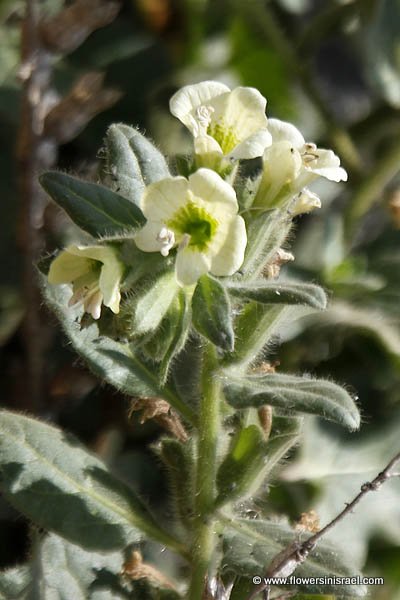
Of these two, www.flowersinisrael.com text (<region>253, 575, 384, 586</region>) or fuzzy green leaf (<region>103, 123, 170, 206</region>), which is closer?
www.flowersinisrael.com text (<region>253, 575, 384, 586</region>)

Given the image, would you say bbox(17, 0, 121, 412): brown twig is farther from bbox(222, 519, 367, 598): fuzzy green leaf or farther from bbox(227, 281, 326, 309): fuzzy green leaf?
bbox(227, 281, 326, 309): fuzzy green leaf

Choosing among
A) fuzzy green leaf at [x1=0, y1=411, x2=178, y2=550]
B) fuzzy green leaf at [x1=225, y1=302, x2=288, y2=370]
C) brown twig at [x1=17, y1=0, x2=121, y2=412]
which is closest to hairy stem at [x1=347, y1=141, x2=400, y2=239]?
brown twig at [x1=17, y1=0, x2=121, y2=412]

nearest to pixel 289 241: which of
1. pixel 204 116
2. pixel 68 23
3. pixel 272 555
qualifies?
pixel 68 23

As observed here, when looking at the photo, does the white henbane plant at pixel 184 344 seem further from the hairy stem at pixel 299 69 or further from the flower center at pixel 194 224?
the hairy stem at pixel 299 69

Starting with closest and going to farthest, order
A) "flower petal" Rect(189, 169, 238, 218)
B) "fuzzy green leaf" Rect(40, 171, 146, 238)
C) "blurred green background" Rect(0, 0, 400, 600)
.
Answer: "flower petal" Rect(189, 169, 238, 218) < "fuzzy green leaf" Rect(40, 171, 146, 238) < "blurred green background" Rect(0, 0, 400, 600)

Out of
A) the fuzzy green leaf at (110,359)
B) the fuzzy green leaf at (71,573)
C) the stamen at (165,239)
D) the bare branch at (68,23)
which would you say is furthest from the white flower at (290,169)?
the bare branch at (68,23)

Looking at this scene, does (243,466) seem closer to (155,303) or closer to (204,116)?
(155,303)
